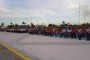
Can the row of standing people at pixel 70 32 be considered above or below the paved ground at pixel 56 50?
above

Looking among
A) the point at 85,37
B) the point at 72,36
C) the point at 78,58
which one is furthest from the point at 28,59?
the point at 72,36

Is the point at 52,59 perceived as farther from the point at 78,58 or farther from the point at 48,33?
the point at 48,33

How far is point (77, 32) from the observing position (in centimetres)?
3098

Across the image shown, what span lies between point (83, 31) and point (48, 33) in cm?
→ 1455

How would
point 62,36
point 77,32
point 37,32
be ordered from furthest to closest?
point 37,32 < point 62,36 < point 77,32

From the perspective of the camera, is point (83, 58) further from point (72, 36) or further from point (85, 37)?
point (72, 36)

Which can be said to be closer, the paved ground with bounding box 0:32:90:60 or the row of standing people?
the paved ground with bounding box 0:32:90:60

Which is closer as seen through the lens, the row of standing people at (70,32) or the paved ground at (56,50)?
the paved ground at (56,50)

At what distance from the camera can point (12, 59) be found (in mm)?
13305

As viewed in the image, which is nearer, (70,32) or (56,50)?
(56,50)

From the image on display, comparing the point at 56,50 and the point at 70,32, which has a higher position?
the point at 70,32

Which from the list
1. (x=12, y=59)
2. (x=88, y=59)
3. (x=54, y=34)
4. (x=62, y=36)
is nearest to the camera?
(x=88, y=59)

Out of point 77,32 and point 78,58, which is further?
point 77,32

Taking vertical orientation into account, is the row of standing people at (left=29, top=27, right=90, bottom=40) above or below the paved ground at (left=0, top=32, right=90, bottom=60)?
above
